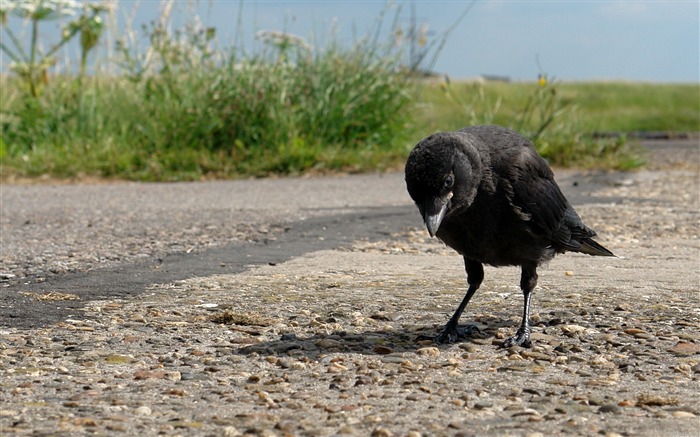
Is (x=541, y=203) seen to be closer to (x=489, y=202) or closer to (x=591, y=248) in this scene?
(x=489, y=202)

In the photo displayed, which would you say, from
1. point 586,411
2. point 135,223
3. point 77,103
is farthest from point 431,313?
point 77,103

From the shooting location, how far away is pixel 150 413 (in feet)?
9.65

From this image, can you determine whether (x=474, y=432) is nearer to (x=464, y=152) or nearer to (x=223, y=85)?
(x=464, y=152)

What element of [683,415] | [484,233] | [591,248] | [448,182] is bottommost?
[683,415]

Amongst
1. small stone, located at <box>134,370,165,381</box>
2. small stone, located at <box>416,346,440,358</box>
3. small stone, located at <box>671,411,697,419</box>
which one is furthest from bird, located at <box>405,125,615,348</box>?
small stone, located at <box>134,370,165,381</box>

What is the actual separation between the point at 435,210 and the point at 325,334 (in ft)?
2.73

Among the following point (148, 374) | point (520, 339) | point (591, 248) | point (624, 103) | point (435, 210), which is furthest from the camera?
point (624, 103)

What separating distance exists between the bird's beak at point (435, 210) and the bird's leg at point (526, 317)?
679 mm

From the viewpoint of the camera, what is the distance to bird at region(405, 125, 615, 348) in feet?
11.5

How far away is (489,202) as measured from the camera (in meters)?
3.71

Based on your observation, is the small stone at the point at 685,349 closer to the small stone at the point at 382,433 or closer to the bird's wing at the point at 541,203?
the bird's wing at the point at 541,203

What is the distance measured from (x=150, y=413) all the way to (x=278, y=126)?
849 centimetres

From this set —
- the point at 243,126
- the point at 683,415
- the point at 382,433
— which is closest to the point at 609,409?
the point at 683,415

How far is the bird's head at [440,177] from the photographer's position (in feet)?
11.4
